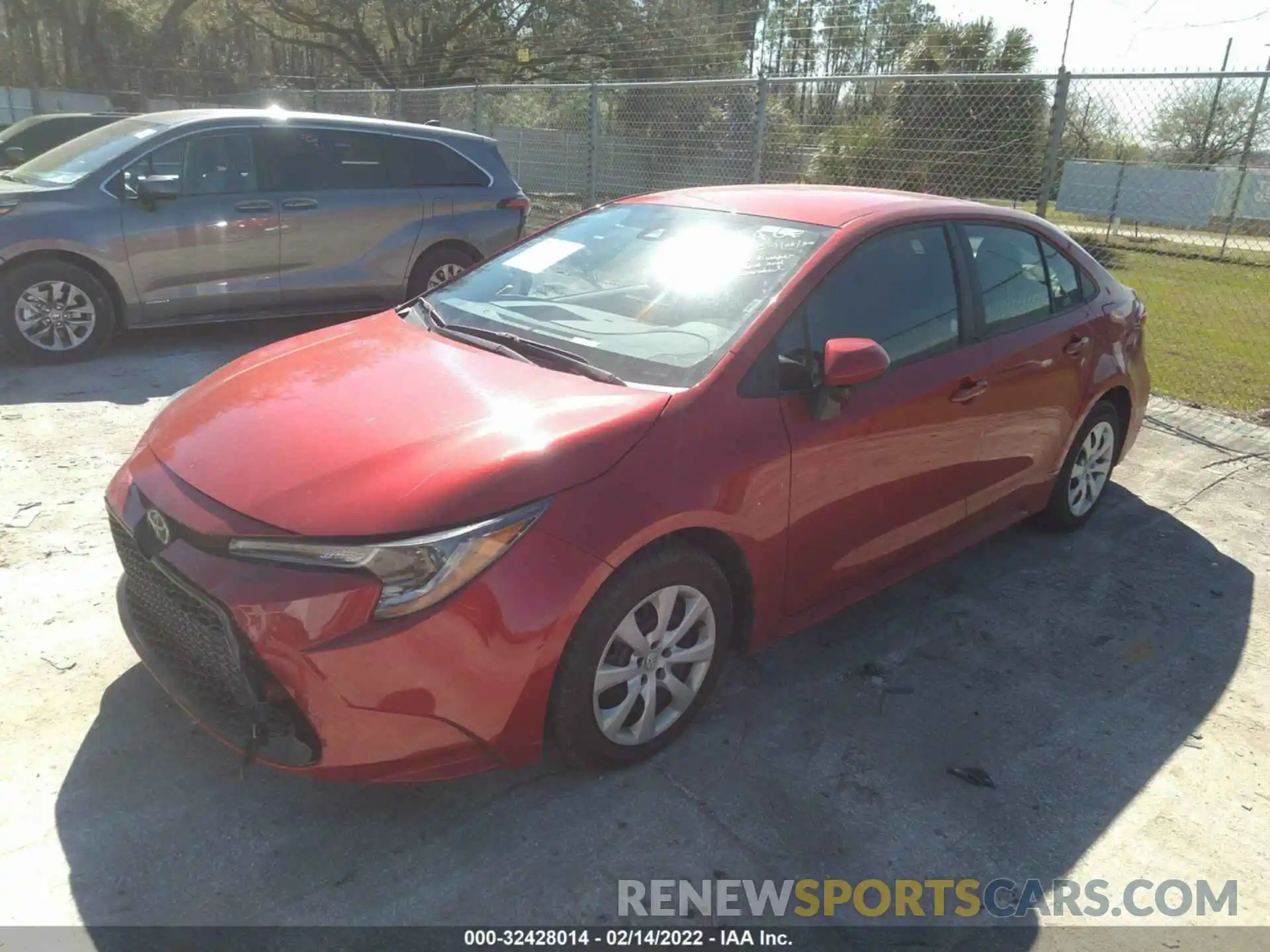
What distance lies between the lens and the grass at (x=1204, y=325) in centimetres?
757

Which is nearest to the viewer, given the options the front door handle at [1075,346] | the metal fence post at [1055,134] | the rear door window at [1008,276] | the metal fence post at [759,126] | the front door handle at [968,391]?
the front door handle at [968,391]

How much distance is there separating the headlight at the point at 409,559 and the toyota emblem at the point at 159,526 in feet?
1.11

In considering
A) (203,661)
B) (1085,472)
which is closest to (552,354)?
(203,661)

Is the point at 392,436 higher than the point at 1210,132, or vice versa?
the point at 1210,132

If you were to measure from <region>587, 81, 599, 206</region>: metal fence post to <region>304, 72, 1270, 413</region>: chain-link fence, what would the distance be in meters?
0.03

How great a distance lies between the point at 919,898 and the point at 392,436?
1.88 metres

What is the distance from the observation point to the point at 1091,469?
15.6 feet

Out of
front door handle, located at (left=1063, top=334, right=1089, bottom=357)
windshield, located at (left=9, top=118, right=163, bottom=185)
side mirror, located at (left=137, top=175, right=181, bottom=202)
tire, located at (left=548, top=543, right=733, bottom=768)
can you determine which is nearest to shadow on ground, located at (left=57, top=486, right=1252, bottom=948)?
tire, located at (left=548, top=543, right=733, bottom=768)

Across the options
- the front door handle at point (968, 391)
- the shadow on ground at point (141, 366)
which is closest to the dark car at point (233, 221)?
the shadow on ground at point (141, 366)

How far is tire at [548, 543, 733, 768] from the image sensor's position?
2594mm

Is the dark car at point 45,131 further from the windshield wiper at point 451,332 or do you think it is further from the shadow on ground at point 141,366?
the windshield wiper at point 451,332

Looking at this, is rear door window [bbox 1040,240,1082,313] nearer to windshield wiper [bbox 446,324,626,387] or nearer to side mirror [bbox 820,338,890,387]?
side mirror [bbox 820,338,890,387]

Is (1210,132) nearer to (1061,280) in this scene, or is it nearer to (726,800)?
(1061,280)

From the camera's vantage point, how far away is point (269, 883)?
7.92 feet
